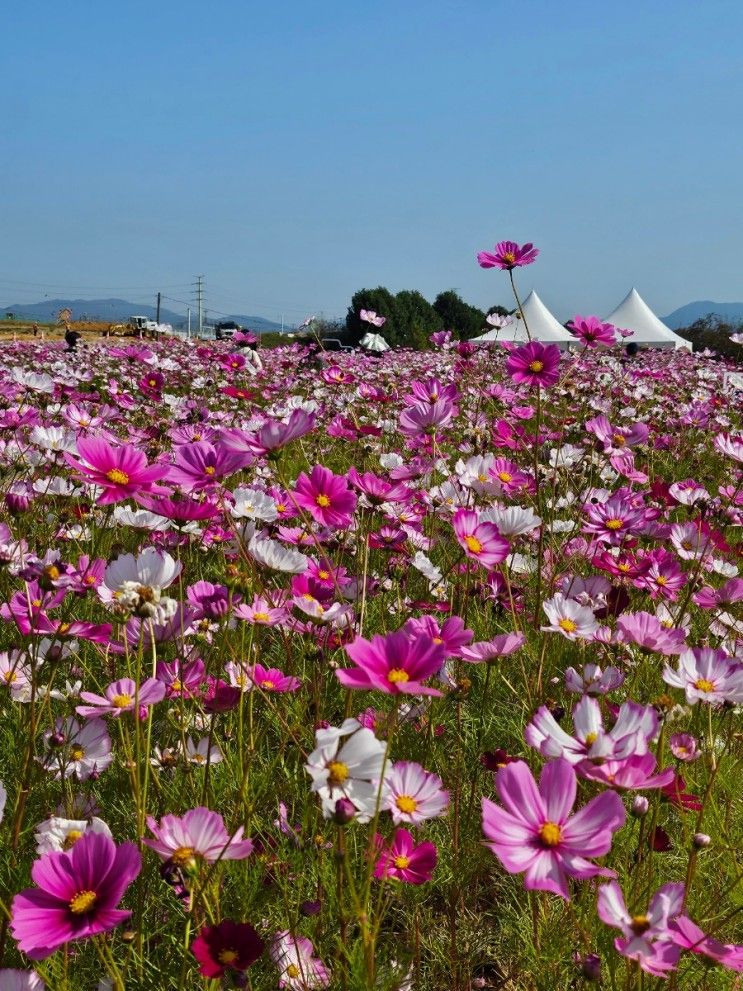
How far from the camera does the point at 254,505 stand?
4.69ft

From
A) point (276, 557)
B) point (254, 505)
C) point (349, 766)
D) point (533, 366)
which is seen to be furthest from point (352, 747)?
point (533, 366)

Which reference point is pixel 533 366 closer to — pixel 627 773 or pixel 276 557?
pixel 276 557

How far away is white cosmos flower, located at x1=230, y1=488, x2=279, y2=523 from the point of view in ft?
4.53

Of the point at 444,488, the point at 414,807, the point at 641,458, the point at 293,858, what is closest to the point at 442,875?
the point at 293,858

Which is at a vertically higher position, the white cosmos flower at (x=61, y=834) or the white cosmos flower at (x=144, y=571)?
the white cosmos flower at (x=144, y=571)

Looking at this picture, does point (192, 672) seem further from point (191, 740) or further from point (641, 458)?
point (641, 458)

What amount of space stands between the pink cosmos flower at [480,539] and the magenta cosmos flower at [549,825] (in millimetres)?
547

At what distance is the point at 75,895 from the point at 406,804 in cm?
32

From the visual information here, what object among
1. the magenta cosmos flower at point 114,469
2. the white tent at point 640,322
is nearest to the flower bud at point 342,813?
the magenta cosmos flower at point 114,469

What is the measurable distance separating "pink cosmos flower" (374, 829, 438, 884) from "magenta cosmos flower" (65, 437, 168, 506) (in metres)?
0.49

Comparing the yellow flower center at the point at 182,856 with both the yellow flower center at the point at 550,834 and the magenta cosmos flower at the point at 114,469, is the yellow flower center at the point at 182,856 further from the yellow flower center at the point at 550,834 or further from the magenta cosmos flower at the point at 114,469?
the magenta cosmos flower at the point at 114,469

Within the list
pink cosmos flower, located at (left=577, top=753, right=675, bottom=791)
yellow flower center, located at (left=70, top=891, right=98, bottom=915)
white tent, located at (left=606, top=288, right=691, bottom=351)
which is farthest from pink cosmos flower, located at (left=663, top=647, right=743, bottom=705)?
white tent, located at (left=606, top=288, right=691, bottom=351)

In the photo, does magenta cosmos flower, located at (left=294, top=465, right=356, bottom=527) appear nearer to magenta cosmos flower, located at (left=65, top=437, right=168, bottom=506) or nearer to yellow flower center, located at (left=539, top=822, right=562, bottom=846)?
magenta cosmos flower, located at (left=65, top=437, right=168, bottom=506)

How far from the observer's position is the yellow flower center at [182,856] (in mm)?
687
